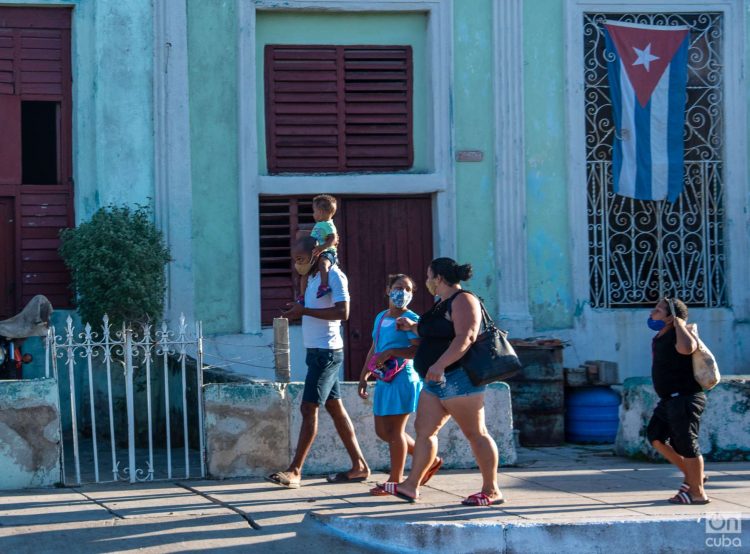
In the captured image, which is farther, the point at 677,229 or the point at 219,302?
the point at 677,229

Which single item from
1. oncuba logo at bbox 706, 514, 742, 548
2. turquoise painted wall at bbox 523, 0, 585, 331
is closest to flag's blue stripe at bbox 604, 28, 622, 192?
turquoise painted wall at bbox 523, 0, 585, 331

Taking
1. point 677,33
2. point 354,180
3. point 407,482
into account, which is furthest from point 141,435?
point 677,33

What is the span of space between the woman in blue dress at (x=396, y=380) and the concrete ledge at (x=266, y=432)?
3.23ft

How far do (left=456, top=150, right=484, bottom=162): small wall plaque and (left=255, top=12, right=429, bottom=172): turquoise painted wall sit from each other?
0.37 metres

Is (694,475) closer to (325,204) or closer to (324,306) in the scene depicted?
(324,306)

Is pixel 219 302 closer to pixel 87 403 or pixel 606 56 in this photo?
pixel 87 403

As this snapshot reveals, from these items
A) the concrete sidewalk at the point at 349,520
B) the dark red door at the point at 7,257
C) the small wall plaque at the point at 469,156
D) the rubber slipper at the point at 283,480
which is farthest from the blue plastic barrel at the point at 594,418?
the dark red door at the point at 7,257

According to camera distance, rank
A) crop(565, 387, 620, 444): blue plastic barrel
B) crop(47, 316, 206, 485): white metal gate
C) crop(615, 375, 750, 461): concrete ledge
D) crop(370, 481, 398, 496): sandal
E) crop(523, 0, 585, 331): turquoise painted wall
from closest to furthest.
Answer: crop(370, 481, 398, 496): sandal → crop(615, 375, 750, 461): concrete ledge → crop(47, 316, 206, 485): white metal gate → crop(565, 387, 620, 444): blue plastic barrel → crop(523, 0, 585, 331): turquoise painted wall

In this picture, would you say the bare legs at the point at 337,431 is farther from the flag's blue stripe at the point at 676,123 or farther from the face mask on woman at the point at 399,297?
the flag's blue stripe at the point at 676,123

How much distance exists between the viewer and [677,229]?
43.4 feet

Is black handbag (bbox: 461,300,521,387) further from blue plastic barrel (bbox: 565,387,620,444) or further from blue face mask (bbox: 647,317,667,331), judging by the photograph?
blue plastic barrel (bbox: 565,387,620,444)

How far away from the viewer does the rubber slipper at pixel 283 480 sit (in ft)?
27.9

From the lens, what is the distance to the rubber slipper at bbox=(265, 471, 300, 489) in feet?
27.9

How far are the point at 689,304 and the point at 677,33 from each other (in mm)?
2894
